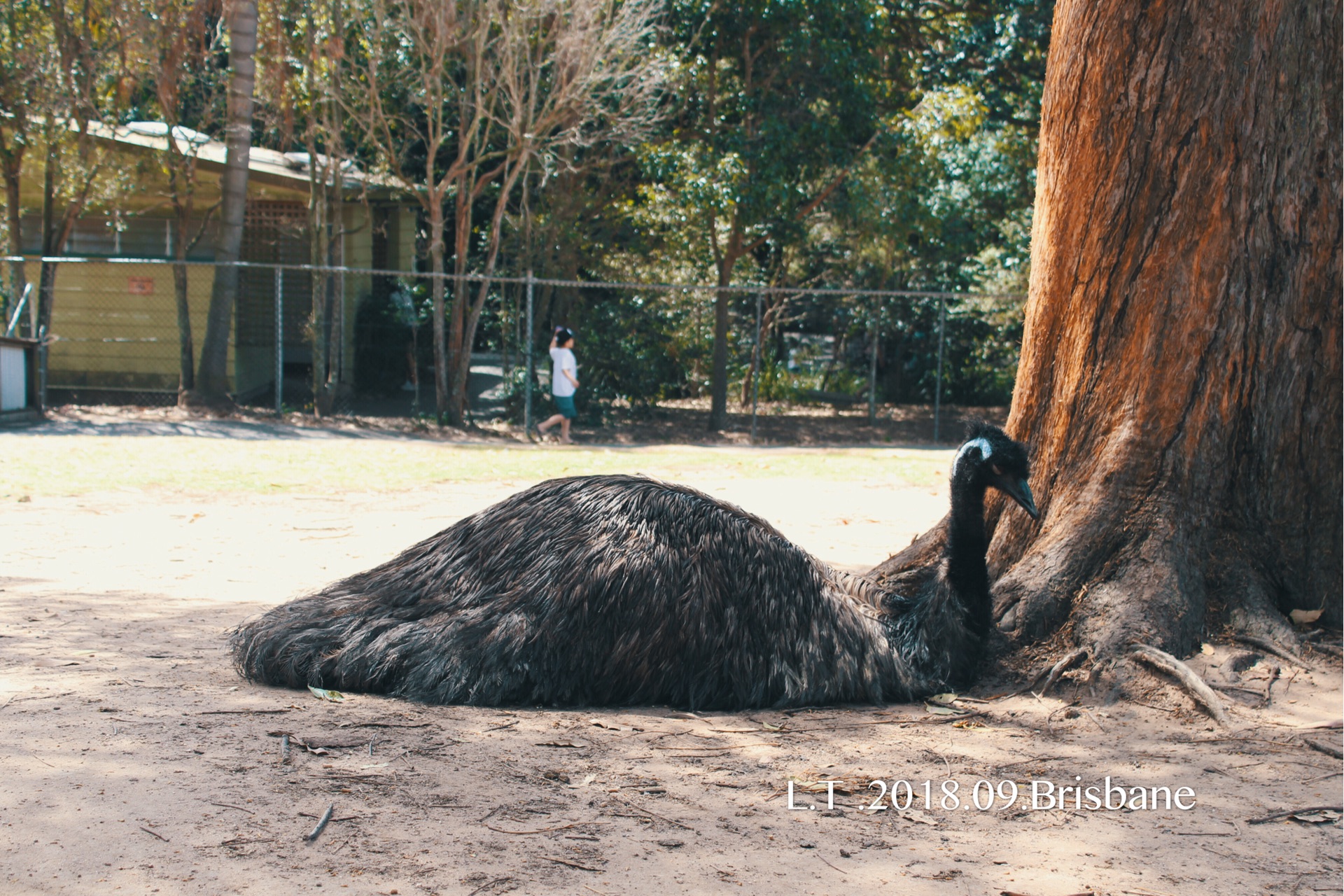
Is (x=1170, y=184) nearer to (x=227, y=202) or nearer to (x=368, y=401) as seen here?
(x=227, y=202)

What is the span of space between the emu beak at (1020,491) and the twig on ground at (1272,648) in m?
0.97

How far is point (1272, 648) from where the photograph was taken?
469 centimetres

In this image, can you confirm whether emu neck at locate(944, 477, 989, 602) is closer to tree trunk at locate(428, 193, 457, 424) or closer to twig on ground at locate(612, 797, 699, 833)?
twig on ground at locate(612, 797, 699, 833)

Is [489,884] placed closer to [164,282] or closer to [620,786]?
[620,786]

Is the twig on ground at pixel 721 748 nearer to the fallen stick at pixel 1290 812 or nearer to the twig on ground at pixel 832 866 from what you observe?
the twig on ground at pixel 832 866

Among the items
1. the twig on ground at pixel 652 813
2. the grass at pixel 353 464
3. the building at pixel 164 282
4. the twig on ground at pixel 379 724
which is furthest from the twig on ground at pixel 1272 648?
the building at pixel 164 282

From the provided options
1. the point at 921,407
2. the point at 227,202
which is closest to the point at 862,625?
the point at 227,202

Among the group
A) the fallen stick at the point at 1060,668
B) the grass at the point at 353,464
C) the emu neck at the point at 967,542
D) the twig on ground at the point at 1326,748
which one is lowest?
the twig on ground at the point at 1326,748

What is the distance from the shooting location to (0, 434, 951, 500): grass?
10375 mm

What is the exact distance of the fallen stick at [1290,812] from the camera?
3508 millimetres

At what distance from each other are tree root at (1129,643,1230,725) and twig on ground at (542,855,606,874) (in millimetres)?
2442

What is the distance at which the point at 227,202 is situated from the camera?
648 inches

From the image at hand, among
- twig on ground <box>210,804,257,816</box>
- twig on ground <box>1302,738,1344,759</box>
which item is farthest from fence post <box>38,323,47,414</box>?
twig on ground <box>1302,738,1344,759</box>

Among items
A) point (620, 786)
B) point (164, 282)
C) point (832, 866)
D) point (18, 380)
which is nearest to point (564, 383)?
point (18, 380)
